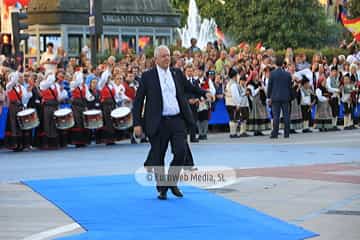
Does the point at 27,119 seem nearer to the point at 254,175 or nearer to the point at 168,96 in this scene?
the point at 254,175

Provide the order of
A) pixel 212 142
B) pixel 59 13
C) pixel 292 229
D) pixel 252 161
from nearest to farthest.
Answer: pixel 292 229, pixel 252 161, pixel 212 142, pixel 59 13

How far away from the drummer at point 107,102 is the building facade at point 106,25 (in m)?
17.9

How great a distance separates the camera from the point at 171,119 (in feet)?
44.0

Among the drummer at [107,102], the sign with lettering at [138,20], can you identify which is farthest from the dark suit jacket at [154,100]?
the sign with lettering at [138,20]

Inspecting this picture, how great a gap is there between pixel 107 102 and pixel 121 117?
82 cm

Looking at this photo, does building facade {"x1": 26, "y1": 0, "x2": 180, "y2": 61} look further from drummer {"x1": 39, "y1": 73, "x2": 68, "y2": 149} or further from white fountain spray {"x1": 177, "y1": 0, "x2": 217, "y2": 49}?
drummer {"x1": 39, "y1": 73, "x2": 68, "y2": 149}

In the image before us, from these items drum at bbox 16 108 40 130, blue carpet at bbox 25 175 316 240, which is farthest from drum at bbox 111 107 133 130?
blue carpet at bbox 25 175 316 240

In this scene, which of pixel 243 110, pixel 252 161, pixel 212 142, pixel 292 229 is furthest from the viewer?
pixel 243 110

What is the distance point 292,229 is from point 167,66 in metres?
3.31

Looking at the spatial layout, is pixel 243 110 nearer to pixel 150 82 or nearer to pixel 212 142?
pixel 212 142

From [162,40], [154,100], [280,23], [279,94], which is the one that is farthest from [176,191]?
[280,23]

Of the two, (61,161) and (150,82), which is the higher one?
(150,82)

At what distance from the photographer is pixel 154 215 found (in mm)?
12188

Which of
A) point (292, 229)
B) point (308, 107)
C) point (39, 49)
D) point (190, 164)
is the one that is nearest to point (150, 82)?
point (190, 164)
